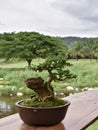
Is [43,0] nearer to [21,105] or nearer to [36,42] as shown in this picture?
[21,105]

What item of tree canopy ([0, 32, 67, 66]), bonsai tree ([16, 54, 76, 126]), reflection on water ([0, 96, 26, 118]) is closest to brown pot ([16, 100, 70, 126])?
bonsai tree ([16, 54, 76, 126])

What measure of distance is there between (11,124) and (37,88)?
17 cm

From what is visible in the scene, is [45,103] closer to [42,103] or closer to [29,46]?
[42,103]

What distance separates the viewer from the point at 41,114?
102 cm

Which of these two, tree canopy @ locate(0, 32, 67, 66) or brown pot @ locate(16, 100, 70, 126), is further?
tree canopy @ locate(0, 32, 67, 66)

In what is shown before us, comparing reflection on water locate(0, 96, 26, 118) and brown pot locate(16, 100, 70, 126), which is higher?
brown pot locate(16, 100, 70, 126)

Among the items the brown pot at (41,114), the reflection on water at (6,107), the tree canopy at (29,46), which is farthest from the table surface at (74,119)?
the tree canopy at (29,46)

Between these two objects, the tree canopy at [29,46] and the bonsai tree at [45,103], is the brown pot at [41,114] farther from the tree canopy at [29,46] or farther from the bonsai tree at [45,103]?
the tree canopy at [29,46]

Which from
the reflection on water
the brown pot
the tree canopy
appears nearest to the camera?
the brown pot

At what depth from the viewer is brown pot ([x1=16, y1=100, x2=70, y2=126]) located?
1019mm

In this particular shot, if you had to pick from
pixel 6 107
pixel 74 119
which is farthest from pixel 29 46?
pixel 74 119

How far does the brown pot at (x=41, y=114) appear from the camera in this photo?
102 cm

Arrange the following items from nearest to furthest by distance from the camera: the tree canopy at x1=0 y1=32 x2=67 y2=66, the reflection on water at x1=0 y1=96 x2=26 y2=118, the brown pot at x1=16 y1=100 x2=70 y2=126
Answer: the brown pot at x1=16 y1=100 x2=70 y2=126, the reflection on water at x1=0 y1=96 x2=26 y2=118, the tree canopy at x1=0 y1=32 x2=67 y2=66

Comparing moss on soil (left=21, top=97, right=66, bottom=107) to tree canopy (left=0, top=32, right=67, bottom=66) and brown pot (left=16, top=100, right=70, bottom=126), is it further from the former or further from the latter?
tree canopy (left=0, top=32, right=67, bottom=66)
